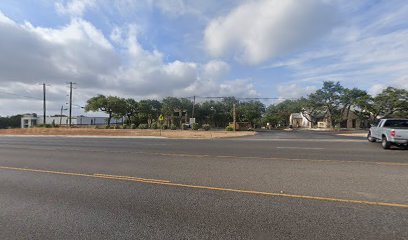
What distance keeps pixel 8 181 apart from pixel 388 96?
244 feet

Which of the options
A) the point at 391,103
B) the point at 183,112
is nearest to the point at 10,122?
the point at 183,112

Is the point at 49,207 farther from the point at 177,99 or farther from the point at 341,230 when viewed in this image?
the point at 177,99

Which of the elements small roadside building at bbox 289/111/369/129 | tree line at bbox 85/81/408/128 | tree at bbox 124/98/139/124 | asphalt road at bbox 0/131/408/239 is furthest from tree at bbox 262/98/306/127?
asphalt road at bbox 0/131/408/239

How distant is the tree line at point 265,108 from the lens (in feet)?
235

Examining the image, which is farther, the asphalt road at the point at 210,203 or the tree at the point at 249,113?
the tree at the point at 249,113

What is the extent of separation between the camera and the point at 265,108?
114938 millimetres

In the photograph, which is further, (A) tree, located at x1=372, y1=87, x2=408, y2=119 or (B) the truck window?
(A) tree, located at x1=372, y1=87, x2=408, y2=119

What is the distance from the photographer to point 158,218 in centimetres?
549

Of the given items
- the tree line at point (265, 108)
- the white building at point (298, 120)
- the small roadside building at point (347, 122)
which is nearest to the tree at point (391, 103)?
the tree line at point (265, 108)

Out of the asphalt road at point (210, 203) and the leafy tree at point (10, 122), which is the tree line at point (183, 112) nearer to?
the leafy tree at point (10, 122)

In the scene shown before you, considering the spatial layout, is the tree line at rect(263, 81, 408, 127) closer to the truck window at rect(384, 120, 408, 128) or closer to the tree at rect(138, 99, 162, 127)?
the tree at rect(138, 99, 162, 127)

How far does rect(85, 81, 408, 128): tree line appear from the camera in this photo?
71.5 meters

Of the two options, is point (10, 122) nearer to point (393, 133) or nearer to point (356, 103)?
point (356, 103)

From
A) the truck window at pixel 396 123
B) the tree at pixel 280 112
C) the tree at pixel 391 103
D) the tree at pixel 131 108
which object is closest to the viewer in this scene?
the truck window at pixel 396 123
